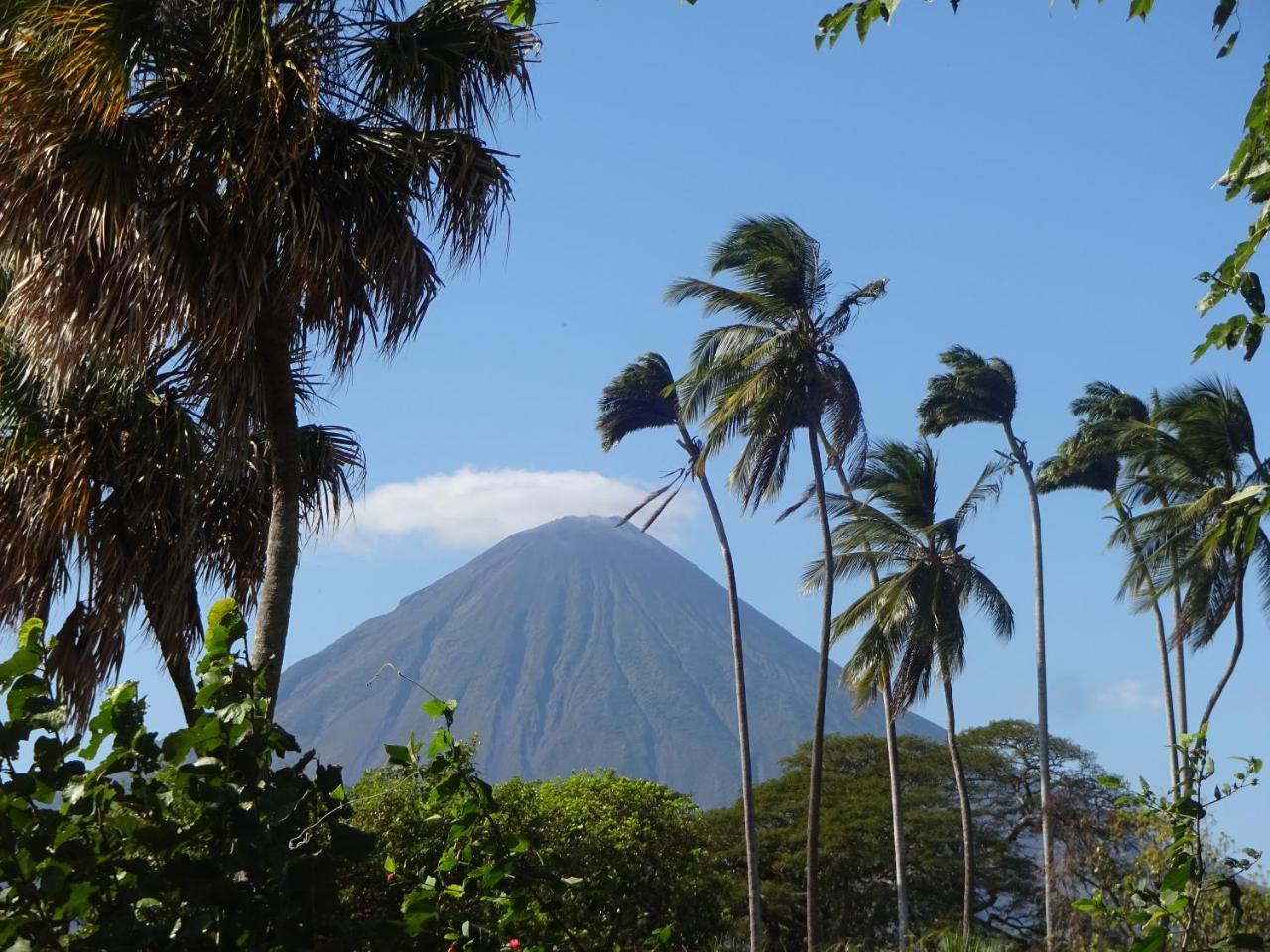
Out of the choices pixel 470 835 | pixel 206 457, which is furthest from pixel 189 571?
pixel 470 835

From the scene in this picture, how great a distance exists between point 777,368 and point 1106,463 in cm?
1448

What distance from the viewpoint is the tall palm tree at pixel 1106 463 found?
3366 centimetres

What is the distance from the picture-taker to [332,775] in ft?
7.51

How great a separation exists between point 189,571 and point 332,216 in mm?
3496

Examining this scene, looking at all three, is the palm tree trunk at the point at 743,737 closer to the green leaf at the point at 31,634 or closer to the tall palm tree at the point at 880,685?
the tall palm tree at the point at 880,685

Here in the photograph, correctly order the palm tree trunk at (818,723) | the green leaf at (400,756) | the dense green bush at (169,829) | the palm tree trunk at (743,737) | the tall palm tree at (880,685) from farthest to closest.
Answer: the tall palm tree at (880,685) < the palm tree trunk at (743,737) < the palm tree trunk at (818,723) < the green leaf at (400,756) < the dense green bush at (169,829)

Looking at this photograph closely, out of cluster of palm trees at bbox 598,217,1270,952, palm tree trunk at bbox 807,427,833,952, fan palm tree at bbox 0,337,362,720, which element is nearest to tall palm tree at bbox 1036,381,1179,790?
cluster of palm trees at bbox 598,217,1270,952

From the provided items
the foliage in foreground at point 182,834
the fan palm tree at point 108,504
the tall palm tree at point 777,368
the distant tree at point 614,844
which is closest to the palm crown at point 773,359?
the tall palm tree at point 777,368

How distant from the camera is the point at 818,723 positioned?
2550cm

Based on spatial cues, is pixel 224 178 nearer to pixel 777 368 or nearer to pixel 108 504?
pixel 108 504

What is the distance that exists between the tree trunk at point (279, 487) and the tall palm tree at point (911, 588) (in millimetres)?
23163

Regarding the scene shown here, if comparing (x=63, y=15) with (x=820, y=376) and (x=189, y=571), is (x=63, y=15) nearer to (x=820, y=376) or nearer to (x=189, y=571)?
(x=189, y=571)

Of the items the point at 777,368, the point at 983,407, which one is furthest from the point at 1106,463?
the point at 777,368

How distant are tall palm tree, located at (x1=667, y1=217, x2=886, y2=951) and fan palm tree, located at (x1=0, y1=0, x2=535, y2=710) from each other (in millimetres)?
17933
